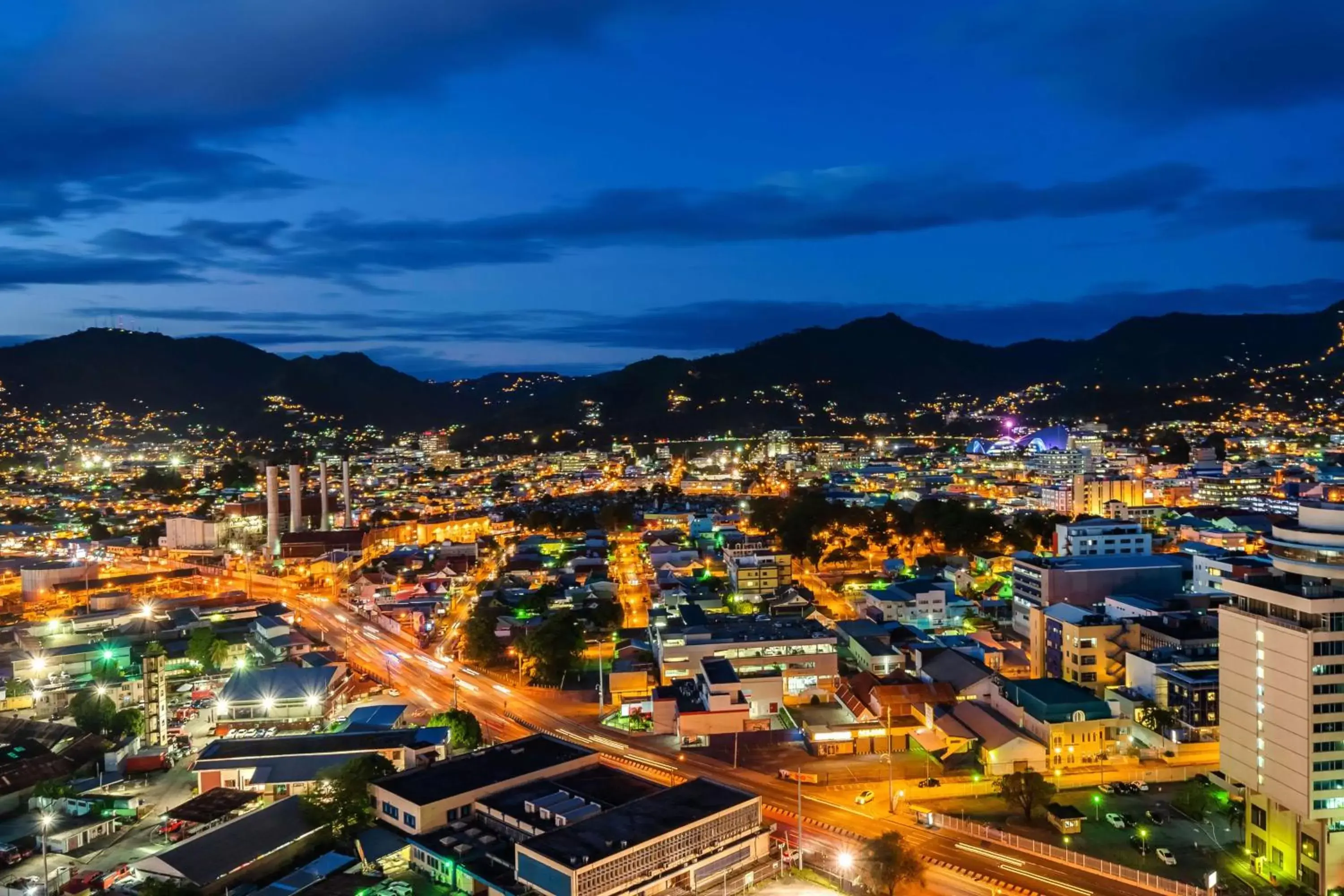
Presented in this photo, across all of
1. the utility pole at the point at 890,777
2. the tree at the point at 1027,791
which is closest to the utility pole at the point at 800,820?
the utility pole at the point at 890,777

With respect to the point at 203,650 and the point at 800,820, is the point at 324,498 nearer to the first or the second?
the point at 203,650

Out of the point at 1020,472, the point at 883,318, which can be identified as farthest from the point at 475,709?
the point at 883,318

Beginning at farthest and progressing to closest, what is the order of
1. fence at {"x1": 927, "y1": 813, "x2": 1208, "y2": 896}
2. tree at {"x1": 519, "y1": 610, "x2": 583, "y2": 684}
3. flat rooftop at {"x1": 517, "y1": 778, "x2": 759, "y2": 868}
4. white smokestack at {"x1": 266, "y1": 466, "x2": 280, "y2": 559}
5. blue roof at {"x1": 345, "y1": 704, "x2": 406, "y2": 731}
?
white smokestack at {"x1": 266, "y1": 466, "x2": 280, "y2": 559} → tree at {"x1": 519, "y1": 610, "x2": 583, "y2": 684} → blue roof at {"x1": 345, "y1": 704, "x2": 406, "y2": 731} → fence at {"x1": 927, "y1": 813, "x2": 1208, "y2": 896} → flat rooftop at {"x1": 517, "y1": 778, "x2": 759, "y2": 868}

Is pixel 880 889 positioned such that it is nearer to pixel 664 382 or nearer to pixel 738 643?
pixel 738 643

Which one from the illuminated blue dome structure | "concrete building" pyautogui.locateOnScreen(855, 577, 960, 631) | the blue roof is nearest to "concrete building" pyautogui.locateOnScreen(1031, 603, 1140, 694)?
"concrete building" pyautogui.locateOnScreen(855, 577, 960, 631)

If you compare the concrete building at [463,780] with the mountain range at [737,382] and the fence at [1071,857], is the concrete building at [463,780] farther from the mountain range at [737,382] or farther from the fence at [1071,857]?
the mountain range at [737,382]

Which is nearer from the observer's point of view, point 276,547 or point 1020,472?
point 276,547

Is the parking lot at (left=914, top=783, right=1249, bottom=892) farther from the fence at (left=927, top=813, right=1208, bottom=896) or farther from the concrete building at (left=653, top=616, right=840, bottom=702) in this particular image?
→ the concrete building at (left=653, top=616, right=840, bottom=702)
